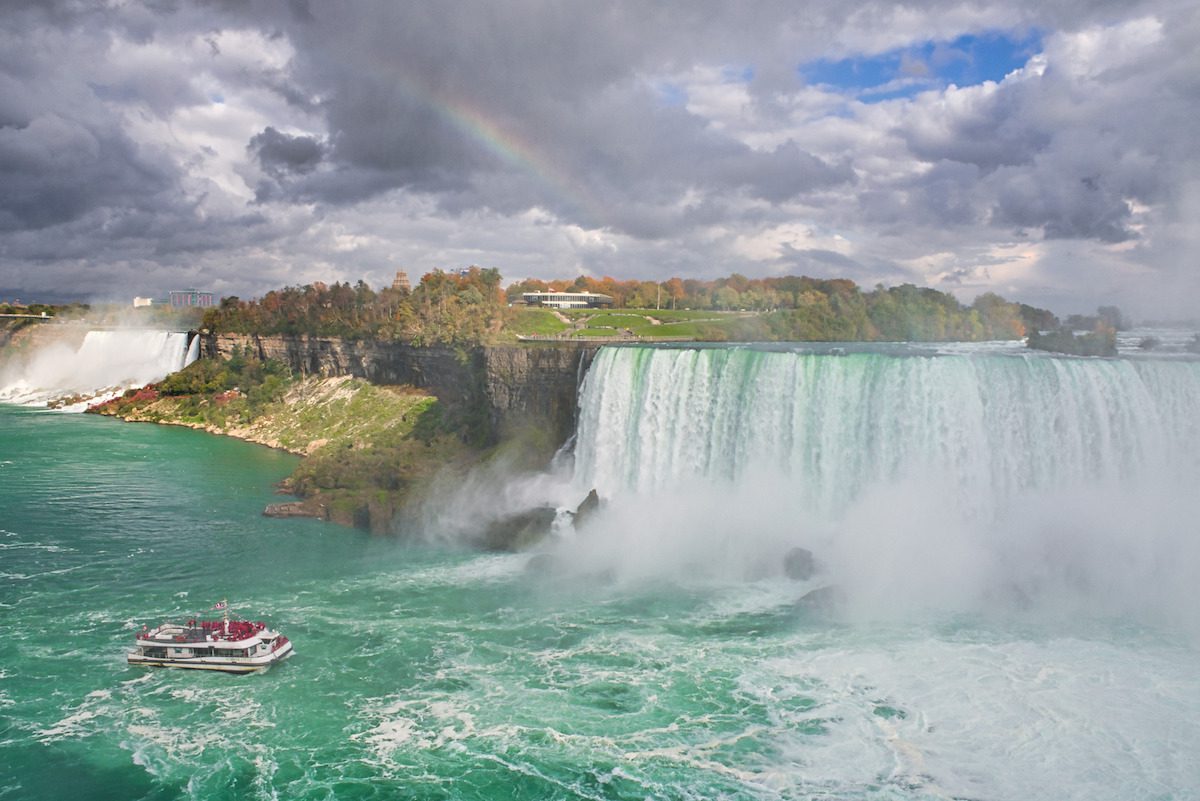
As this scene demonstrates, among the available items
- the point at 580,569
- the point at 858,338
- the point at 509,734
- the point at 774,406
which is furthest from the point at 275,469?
the point at 858,338

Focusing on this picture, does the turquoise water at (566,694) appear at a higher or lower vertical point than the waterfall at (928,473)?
lower

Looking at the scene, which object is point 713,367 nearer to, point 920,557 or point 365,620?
point 920,557

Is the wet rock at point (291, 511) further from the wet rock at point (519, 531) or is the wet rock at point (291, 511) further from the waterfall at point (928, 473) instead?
the waterfall at point (928, 473)

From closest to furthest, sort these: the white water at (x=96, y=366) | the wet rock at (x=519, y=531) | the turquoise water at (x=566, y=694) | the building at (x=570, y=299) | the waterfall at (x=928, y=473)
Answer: the turquoise water at (x=566, y=694) → the waterfall at (x=928, y=473) → the wet rock at (x=519, y=531) → the white water at (x=96, y=366) → the building at (x=570, y=299)

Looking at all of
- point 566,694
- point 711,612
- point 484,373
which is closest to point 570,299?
point 484,373

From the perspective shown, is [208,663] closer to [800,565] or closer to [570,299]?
[800,565]

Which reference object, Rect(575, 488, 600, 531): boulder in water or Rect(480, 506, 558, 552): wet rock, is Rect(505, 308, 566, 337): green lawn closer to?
Rect(480, 506, 558, 552): wet rock

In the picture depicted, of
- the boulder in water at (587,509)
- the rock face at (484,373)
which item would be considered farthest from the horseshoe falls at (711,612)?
the rock face at (484,373)
